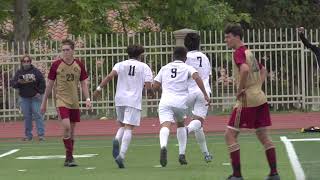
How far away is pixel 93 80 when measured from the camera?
2478 cm

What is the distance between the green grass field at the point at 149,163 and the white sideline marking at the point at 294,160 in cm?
8

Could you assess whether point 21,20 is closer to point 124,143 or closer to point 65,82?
point 65,82

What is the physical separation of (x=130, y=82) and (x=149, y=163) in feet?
4.63

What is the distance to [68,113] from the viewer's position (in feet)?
40.5

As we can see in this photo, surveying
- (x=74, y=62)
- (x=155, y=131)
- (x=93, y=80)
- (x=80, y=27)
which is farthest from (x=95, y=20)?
(x=74, y=62)

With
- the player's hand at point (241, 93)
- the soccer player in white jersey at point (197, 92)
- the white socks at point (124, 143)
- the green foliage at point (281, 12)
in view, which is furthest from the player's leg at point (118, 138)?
the green foliage at point (281, 12)

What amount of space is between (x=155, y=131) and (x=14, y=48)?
24.5 feet

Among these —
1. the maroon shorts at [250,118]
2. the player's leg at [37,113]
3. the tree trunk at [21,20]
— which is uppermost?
the tree trunk at [21,20]

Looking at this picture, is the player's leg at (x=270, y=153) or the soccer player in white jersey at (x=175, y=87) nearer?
the player's leg at (x=270, y=153)

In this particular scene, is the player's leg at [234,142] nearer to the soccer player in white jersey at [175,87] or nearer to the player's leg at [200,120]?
the soccer player in white jersey at [175,87]

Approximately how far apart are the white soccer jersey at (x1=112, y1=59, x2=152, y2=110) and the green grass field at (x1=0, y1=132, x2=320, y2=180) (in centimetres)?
103

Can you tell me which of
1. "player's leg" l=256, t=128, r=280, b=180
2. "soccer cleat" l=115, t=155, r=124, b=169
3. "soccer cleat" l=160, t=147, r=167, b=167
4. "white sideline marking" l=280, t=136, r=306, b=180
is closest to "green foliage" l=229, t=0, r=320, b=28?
"white sideline marking" l=280, t=136, r=306, b=180

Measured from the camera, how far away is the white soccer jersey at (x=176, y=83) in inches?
456

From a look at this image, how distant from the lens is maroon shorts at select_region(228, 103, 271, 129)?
932cm
